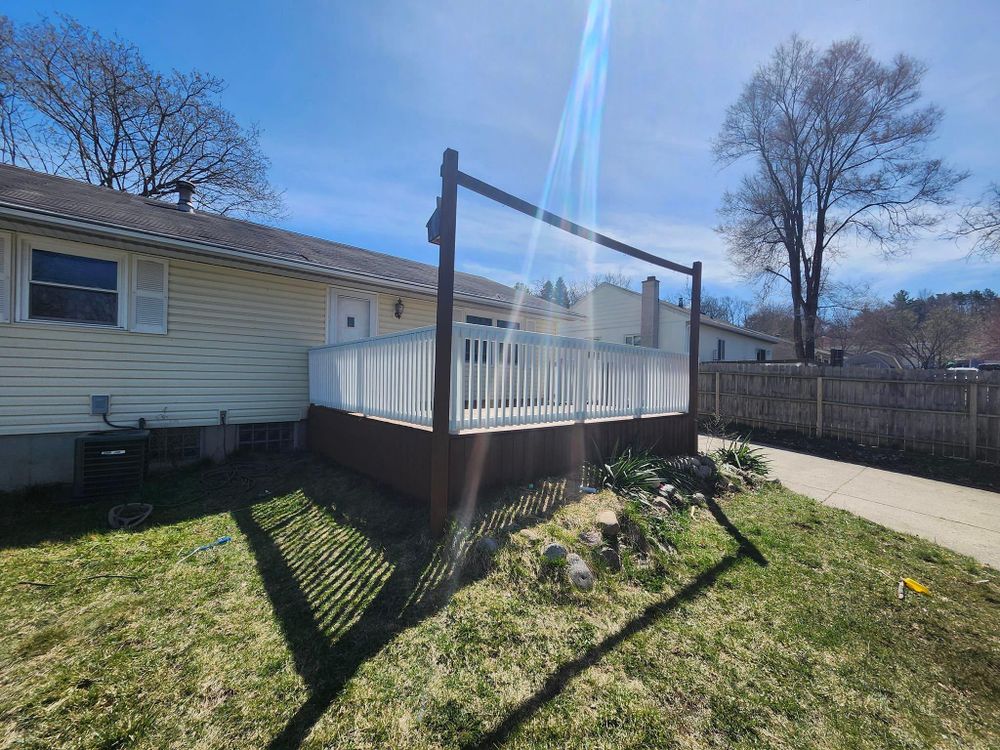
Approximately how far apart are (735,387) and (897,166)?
1133 cm

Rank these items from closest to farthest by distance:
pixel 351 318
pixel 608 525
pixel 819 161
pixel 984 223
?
pixel 608 525, pixel 351 318, pixel 984 223, pixel 819 161

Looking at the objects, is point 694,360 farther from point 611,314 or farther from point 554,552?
point 611,314

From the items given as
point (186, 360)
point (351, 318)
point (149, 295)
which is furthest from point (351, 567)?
point (351, 318)

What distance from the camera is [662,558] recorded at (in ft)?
11.7

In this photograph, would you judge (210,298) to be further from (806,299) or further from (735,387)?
(806,299)

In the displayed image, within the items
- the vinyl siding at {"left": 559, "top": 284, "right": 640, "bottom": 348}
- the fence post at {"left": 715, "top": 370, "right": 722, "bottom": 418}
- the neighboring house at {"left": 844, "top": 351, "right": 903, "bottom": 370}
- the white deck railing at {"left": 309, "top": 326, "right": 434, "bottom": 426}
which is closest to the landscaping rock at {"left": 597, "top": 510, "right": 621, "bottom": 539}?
the white deck railing at {"left": 309, "top": 326, "right": 434, "bottom": 426}

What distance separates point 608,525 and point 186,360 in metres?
6.57

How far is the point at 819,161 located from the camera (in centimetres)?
1588

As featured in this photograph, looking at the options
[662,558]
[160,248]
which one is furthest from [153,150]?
[662,558]

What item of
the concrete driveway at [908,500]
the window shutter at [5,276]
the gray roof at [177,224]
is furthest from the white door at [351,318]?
A: the concrete driveway at [908,500]

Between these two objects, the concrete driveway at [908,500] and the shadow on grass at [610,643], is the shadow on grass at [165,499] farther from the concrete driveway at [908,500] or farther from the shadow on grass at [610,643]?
the concrete driveway at [908,500]

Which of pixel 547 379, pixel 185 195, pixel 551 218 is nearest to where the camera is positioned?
pixel 551 218

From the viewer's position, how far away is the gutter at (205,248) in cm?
471

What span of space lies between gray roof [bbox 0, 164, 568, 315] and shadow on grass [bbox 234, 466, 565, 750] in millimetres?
4279
